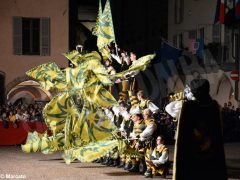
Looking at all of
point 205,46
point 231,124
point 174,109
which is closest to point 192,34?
point 205,46

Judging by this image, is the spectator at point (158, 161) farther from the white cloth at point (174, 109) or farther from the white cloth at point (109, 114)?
the white cloth at point (174, 109)

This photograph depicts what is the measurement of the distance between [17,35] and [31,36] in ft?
2.27

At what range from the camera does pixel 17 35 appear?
25.4 metres

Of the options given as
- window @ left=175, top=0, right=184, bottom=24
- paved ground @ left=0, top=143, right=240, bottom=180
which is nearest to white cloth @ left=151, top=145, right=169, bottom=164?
paved ground @ left=0, top=143, right=240, bottom=180

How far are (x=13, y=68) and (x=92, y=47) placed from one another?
19.3 ft

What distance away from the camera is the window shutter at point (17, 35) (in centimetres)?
2542

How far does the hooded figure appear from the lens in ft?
22.4

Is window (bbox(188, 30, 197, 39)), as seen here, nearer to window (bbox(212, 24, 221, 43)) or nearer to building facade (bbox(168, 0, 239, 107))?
building facade (bbox(168, 0, 239, 107))

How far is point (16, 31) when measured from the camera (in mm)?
25438

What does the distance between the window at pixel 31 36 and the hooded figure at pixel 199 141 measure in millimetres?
19296

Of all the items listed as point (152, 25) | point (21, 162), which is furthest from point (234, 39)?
point (21, 162)

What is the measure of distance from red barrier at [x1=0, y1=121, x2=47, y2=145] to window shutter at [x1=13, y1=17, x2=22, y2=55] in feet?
25.0

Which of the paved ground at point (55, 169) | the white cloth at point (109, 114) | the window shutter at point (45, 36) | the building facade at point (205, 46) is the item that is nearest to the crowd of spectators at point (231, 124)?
Answer: the building facade at point (205, 46)

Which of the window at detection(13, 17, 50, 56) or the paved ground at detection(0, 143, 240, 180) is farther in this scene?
the window at detection(13, 17, 50, 56)
